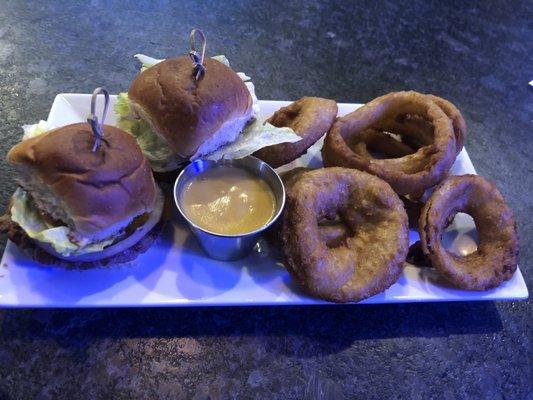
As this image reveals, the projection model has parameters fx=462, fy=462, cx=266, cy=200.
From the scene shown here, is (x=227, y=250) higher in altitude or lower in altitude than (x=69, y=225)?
lower

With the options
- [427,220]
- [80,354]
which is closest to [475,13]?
[427,220]

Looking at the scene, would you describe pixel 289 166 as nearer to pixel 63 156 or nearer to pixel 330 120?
pixel 330 120

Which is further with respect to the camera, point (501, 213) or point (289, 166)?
point (289, 166)

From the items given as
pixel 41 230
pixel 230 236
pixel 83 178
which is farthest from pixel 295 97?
pixel 41 230

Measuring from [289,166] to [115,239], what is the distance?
106 cm

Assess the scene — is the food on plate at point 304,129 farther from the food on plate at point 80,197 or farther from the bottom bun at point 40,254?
the bottom bun at point 40,254

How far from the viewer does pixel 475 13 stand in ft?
13.9

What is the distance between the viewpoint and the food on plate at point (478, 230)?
2033 millimetres

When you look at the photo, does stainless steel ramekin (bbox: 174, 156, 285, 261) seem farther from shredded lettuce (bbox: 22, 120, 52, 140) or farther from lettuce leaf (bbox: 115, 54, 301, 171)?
shredded lettuce (bbox: 22, 120, 52, 140)

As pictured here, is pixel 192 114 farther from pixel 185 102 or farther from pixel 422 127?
pixel 422 127

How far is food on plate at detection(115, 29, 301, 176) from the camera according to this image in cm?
202

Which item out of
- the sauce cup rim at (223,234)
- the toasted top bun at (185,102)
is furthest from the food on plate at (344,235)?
the toasted top bun at (185,102)

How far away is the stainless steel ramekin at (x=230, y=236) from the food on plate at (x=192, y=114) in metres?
0.04

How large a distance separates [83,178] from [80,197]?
7cm
